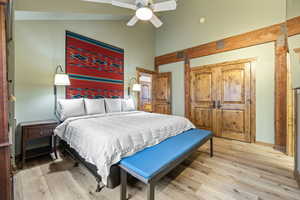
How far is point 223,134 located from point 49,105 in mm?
4347

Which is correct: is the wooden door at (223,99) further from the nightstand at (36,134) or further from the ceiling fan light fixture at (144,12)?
the nightstand at (36,134)

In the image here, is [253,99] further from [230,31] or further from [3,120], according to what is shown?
[3,120]

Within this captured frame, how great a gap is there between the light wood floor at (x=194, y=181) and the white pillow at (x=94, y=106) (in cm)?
105

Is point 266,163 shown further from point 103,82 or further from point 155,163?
point 103,82

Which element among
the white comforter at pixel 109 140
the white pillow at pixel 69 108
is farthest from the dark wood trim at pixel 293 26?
the white pillow at pixel 69 108

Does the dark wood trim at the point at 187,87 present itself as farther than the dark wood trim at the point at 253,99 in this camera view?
Yes

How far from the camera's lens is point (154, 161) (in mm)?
1399

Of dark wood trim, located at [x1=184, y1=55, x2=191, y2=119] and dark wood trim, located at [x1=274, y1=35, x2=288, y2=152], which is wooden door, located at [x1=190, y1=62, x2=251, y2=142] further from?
dark wood trim, located at [x1=274, y1=35, x2=288, y2=152]

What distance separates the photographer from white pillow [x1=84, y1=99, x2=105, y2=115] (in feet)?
9.57

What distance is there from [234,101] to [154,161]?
3111mm

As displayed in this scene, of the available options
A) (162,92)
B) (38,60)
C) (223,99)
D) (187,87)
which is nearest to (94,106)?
(38,60)

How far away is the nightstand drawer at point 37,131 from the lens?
6.86 ft

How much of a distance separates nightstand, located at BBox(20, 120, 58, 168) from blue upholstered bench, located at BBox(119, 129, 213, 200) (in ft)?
5.57

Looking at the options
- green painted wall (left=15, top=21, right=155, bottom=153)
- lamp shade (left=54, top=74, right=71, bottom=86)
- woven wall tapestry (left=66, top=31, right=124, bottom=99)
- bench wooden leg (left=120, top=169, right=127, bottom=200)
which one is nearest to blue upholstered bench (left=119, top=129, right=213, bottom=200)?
bench wooden leg (left=120, top=169, right=127, bottom=200)
